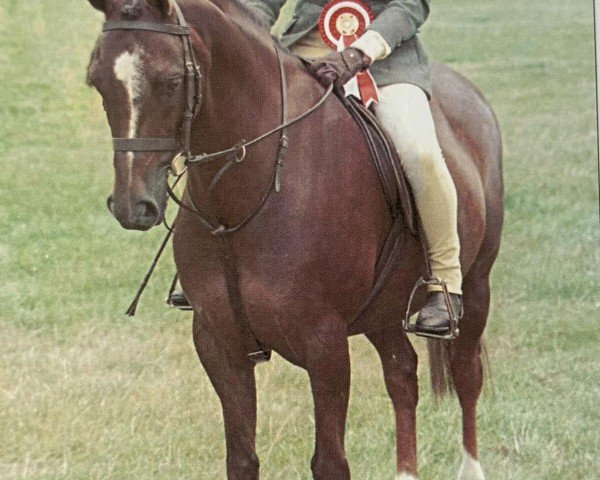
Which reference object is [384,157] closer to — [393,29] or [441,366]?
[393,29]

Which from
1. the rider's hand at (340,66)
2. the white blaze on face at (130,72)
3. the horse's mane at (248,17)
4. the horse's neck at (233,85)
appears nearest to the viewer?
the white blaze on face at (130,72)

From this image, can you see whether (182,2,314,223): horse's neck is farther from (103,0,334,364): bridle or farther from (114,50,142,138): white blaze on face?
(114,50,142,138): white blaze on face

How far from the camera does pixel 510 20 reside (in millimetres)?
11797

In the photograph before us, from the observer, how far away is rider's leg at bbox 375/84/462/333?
15.1 ft

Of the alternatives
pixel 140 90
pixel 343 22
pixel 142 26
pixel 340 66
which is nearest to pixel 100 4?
pixel 142 26

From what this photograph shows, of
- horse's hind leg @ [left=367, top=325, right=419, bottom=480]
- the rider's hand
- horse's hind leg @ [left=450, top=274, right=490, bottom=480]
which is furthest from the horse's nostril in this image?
horse's hind leg @ [left=450, top=274, right=490, bottom=480]

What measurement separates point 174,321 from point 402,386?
87.9 inches

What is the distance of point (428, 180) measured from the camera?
465 cm

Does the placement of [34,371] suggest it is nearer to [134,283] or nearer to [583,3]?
[134,283]

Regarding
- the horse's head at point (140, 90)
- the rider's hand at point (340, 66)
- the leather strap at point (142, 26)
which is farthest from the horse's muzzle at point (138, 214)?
the rider's hand at point (340, 66)

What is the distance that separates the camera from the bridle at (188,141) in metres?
3.73

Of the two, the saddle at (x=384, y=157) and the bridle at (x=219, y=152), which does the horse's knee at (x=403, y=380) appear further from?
the bridle at (x=219, y=152)

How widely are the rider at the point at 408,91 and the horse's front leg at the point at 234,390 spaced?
28.0 inches

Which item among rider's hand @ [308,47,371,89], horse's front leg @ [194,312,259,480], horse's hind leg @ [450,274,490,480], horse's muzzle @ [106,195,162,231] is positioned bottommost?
horse's hind leg @ [450,274,490,480]
